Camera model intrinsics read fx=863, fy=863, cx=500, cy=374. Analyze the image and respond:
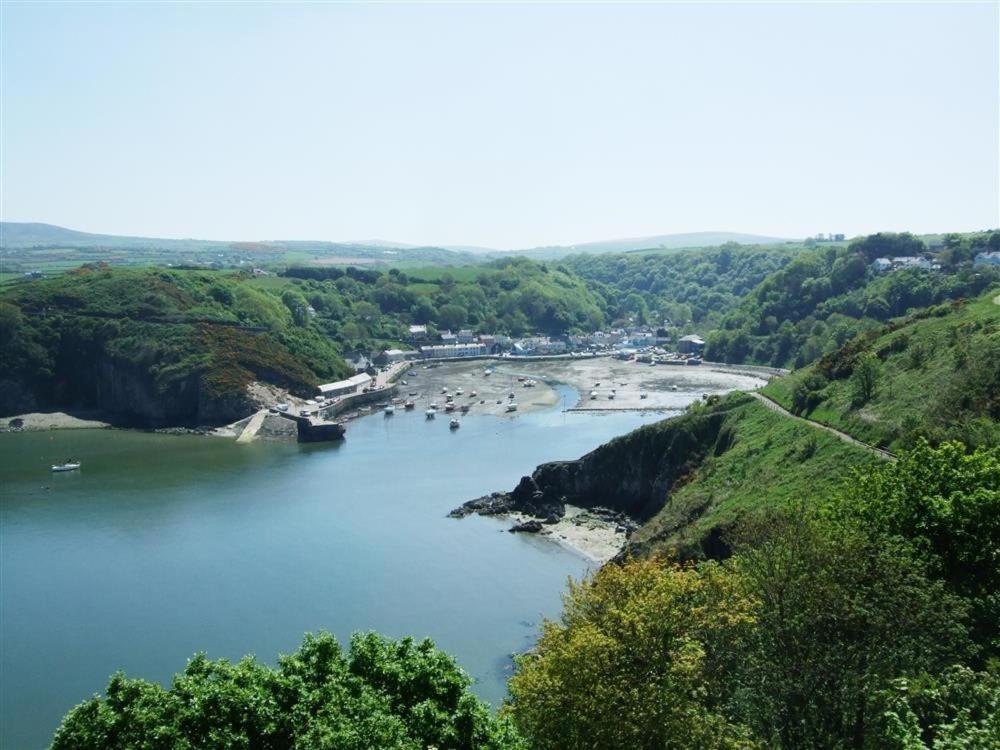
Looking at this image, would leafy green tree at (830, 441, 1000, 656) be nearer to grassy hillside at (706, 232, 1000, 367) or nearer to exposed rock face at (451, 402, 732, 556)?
exposed rock face at (451, 402, 732, 556)

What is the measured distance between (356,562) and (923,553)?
33.5m

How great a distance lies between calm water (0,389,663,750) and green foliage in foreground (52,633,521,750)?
17.4 meters

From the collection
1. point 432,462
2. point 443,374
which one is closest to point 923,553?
point 432,462

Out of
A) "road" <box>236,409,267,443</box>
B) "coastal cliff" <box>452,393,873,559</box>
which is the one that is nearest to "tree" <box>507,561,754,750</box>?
"coastal cliff" <box>452,393,873,559</box>

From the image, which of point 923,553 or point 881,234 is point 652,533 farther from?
point 881,234

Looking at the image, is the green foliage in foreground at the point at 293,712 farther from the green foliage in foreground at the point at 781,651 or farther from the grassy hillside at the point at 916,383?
the grassy hillside at the point at 916,383

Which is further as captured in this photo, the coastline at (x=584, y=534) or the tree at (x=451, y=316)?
the tree at (x=451, y=316)

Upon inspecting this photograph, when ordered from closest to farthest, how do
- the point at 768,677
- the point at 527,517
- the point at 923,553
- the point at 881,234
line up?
the point at 768,677, the point at 923,553, the point at 527,517, the point at 881,234

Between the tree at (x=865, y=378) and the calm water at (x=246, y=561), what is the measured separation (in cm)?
1686

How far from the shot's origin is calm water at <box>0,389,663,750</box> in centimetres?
3716

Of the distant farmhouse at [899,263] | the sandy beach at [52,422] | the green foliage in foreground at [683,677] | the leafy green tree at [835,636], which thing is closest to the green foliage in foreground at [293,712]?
the green foliage in foreground at [683,677]

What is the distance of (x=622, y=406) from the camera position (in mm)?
99438

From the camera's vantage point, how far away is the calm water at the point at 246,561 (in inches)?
1463

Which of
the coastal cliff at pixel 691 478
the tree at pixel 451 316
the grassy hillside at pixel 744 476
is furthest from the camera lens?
the tree at pixel 451 316
